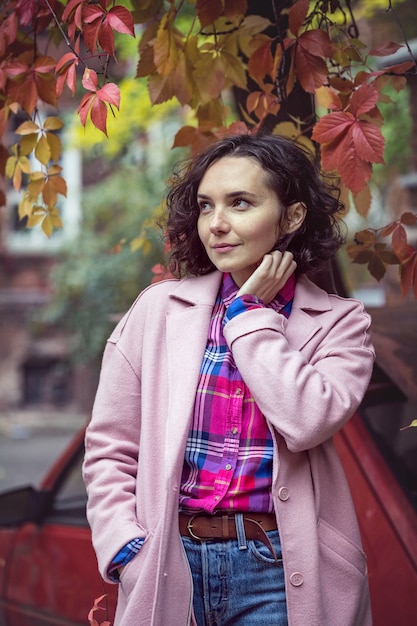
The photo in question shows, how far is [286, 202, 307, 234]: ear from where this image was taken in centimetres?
221

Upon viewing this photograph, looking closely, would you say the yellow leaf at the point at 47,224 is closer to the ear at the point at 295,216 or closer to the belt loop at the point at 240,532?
the ear at the point at 295,216

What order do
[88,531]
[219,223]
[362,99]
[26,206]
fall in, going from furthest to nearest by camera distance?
[88,531] → [26,206] → [362,99] → [219,223]

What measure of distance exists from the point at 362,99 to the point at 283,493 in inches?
41.9

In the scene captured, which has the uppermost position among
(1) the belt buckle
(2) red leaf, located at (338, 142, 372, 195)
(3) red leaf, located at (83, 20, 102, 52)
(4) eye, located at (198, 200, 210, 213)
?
(3) red leaf, located at (83, 20, 102, 52)

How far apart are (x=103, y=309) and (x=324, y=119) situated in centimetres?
774

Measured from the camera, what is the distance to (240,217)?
2111 millimetres

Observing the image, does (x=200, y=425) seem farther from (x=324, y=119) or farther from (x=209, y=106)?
(x=209, y=106)

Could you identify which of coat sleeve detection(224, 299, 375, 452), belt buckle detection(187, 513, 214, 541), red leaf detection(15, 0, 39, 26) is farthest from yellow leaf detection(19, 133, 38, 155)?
belt buckle detection(187, 513, 214, 541)

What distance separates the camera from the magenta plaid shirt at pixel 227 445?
200cm

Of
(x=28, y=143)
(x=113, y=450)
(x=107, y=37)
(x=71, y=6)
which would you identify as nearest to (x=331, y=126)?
(x=107, y=37)

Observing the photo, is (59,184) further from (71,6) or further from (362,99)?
(362,99)

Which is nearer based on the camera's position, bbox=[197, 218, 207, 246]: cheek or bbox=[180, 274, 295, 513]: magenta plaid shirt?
bbox=[180, 274, 295, 513]: magenta plaid shirt

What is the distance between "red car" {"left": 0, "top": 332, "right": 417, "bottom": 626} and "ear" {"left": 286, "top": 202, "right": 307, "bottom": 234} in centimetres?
81

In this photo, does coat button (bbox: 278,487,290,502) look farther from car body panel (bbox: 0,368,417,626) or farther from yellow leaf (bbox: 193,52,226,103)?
yellow leaf (bbox: 193,52,226,103)
